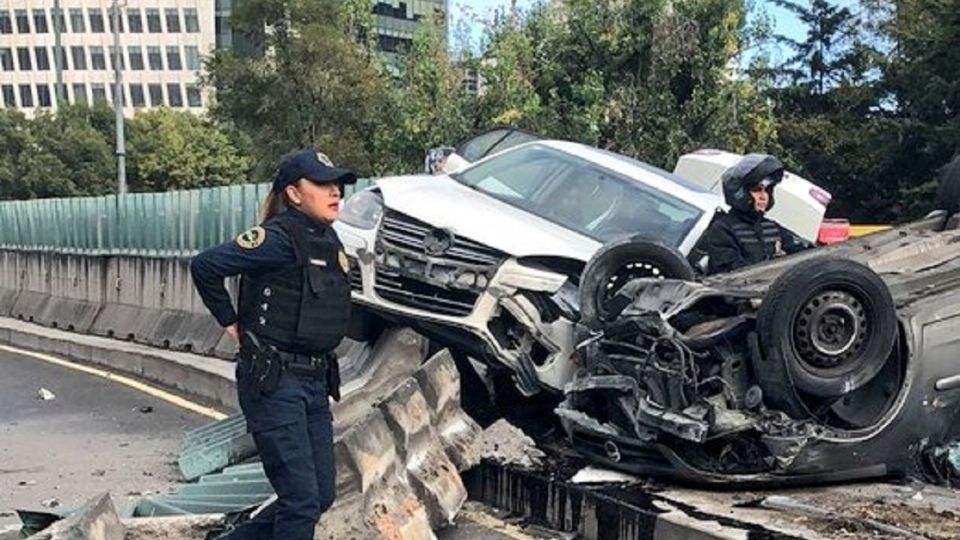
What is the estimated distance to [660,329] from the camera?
5.71 metres

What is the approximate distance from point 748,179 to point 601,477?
1976mm

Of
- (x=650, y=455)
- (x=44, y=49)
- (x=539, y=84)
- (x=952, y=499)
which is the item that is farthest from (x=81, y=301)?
(x=44, y=49)

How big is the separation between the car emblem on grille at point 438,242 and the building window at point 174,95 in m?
111

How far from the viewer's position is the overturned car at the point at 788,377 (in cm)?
546

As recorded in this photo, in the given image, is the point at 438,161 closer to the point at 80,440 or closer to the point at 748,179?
the point at 80,440

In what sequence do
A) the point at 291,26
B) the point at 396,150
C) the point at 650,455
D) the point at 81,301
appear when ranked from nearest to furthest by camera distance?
the point at 650,455 → the point at 81,301 → the point at 396,150 → the point at 291,26

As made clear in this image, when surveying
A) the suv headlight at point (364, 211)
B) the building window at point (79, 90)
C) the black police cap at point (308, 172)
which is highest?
the black police cap at point (308, 172)

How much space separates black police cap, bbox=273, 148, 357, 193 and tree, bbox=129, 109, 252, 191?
55477 mm

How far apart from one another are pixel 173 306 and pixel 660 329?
9399mm

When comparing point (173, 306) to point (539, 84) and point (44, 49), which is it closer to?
point (539, 84)

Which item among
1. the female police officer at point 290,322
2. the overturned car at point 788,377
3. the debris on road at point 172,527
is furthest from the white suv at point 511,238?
the female police officer at point 290,322

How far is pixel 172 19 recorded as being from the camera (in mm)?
114188

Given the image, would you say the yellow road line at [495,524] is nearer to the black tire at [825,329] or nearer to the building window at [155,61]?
the black tire at [825,329]

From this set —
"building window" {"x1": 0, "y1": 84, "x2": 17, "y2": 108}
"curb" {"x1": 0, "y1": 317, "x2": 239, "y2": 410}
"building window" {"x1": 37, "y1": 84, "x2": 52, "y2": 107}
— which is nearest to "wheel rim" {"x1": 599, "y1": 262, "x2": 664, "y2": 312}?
"curb" {"x1": 0, "y1": 317, "x2": 239, "y2": 410}
